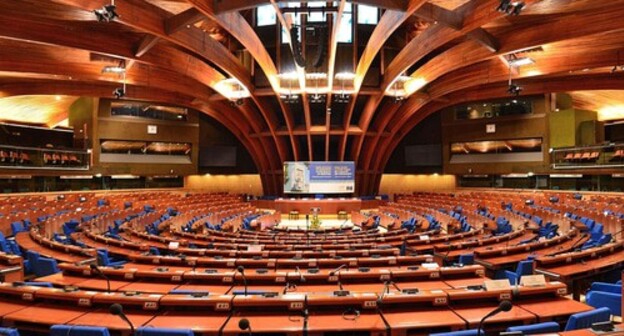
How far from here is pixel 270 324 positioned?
439 centimetres

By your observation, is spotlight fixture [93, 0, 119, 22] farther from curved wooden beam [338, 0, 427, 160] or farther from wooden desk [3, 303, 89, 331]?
curved wooden beam [338, 0, 427, 160]

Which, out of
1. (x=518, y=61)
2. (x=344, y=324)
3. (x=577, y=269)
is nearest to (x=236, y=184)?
(x=518, y=61)

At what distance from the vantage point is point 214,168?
32406 millimetres

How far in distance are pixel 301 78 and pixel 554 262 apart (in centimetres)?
1325

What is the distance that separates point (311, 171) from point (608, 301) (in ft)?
73.0

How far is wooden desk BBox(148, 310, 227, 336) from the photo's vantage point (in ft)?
14.0

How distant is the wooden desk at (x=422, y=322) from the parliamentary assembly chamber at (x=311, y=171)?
0.13 ft

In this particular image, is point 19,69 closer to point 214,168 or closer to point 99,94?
point 99,94

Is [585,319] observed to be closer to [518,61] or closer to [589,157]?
[518,61]

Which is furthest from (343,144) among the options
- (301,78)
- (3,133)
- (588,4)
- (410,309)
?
(3,133)

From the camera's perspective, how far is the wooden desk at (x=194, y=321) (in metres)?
4.26

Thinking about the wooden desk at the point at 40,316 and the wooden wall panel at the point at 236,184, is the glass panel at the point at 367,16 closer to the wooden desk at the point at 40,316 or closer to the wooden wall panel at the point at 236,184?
the wooden wall panel at the point at 236,184

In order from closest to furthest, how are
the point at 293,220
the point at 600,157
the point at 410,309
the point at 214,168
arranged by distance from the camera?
the point at 410,309 < the point at 600,157 < the point at 293,220 < the point at 214,168

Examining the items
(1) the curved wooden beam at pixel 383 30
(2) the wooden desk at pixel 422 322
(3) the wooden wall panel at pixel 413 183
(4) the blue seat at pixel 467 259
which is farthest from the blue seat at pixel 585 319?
(3) the wooden wall panel at pixel 413 183
